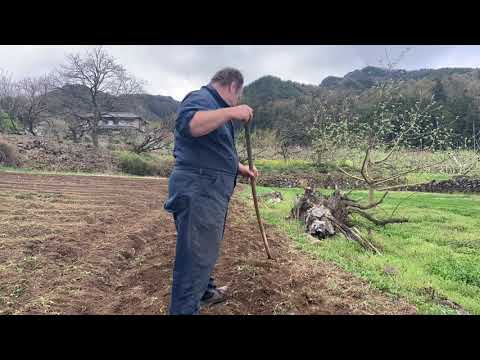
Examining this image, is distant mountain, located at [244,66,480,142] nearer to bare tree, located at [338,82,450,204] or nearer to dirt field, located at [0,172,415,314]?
bare tree, located at [338,82,450,204]

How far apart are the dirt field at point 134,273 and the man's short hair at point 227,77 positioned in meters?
1.87

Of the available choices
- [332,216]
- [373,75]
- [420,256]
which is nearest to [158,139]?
[373,75]

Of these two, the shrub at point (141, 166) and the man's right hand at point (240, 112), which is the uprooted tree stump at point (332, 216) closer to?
the man's right hand at point (240, 112)

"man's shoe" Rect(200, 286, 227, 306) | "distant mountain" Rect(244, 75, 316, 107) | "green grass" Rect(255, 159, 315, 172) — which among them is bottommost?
"man's shoe" Rect(200, 286, 227, 306)

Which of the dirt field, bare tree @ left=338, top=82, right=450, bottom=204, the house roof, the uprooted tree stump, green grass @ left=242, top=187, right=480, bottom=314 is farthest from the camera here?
the house roof

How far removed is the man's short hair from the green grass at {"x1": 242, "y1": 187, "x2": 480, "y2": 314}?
8.91ft

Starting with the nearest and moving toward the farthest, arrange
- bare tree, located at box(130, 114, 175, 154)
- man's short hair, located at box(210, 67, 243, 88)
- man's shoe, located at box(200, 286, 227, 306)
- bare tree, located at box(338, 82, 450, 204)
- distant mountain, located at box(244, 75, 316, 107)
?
man's short hair, located at box(210, 67, 243, 88) < man's shoe, located at box(200, 286, 227, 306) < bare tree, located at box(338, 82, 450, 204) < distant mountain, located at box(244, 75, 316, 107) < bare tree, located at box(130, 114, 175, 154)

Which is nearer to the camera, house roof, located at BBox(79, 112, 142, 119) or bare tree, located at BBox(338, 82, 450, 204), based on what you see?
bare tree, located at BBox(338, 82, 450, 204)

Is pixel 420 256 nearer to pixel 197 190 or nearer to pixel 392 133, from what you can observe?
pixel 392 133

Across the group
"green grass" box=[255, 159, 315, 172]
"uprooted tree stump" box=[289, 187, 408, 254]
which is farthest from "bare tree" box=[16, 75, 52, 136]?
"uprooted tree stump" box=[289, 187, 408, 254]

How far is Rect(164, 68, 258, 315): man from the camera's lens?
2297mm

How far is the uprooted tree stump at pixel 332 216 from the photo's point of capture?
6246 mm

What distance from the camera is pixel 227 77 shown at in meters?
2.60

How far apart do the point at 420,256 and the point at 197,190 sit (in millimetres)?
4639
